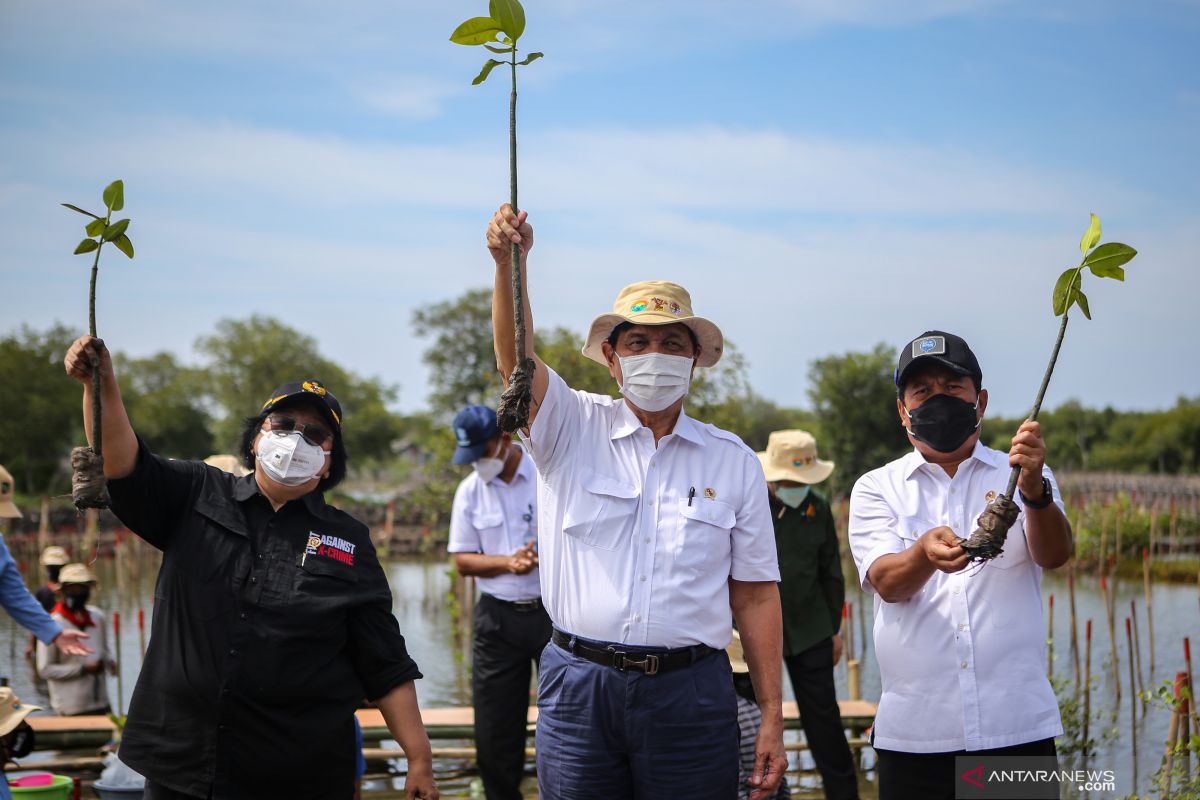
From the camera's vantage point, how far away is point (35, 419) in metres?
39.1

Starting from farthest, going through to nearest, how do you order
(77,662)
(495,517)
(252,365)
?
(252,365) → (77,662) → (495,517)

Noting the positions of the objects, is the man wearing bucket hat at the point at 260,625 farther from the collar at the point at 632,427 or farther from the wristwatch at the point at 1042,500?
the wristwatch at the point at 1042,500

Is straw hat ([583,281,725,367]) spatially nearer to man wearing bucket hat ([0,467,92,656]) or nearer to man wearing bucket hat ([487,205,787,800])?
man wearing bucket hat ([487,205,787,800])

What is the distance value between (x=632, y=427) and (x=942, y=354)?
38.1 inches

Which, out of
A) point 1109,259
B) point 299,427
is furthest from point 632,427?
point 1109,259

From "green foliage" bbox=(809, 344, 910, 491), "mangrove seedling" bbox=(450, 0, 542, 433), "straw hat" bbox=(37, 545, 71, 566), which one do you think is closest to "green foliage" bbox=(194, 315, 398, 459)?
"green foliage" bbox=(809, 344, 910, 491)

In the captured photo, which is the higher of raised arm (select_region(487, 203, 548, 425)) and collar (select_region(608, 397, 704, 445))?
A: raised arm (select_region(487, 203, 548, 425))

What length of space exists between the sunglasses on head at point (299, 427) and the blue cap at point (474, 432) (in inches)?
93.6

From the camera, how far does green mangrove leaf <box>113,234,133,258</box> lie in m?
2.88

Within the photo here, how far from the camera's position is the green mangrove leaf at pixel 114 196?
9.27 ft

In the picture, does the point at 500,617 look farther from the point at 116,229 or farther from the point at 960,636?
the point at 116,229

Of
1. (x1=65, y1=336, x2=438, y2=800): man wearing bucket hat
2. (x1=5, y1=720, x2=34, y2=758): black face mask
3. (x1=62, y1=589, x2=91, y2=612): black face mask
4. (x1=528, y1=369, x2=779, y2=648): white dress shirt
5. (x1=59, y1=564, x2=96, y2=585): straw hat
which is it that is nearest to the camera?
(x1=65, y1=336, x2=438, y2=800): man wearing bucket hat

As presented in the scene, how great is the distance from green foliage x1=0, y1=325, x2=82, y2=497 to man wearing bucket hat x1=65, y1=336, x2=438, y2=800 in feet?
129

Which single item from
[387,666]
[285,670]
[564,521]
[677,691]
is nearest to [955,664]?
[677,691]
